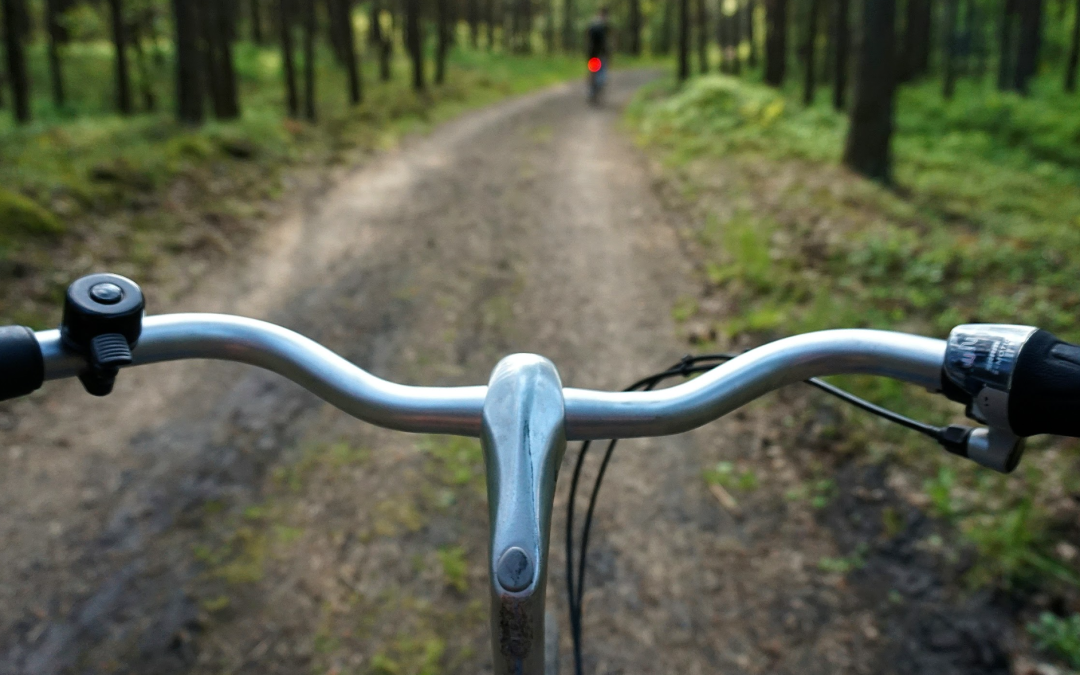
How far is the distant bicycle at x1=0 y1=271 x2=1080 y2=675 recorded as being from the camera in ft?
3.42

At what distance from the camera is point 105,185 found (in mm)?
8977

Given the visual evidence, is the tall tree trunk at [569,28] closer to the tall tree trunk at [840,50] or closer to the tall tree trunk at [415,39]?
the tall tree trunk at [415,39]

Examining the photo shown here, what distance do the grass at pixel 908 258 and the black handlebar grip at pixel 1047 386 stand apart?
3.57 metres

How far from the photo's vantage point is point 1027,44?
2145cm

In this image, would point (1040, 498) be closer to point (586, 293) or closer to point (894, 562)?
point (894, 562)

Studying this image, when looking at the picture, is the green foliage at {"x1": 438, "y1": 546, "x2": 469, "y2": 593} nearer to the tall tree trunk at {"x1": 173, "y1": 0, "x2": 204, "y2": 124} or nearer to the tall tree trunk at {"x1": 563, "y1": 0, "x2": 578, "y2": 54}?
the tall tree trunk at {"x1": 173, "y1": 0, "x2": 204, "y2": 124}

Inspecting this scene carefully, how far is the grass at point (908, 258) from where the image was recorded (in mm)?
4492

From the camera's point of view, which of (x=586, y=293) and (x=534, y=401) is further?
(x=586, y=293)

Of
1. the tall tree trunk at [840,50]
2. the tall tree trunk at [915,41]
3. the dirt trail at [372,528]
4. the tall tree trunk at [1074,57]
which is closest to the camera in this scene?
the dirt trail at [372,528]

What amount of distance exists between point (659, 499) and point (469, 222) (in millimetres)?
6023

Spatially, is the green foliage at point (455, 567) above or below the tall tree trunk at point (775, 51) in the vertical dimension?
below

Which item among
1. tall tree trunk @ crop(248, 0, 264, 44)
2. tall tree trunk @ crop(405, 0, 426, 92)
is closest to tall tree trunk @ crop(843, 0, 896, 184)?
tall tree trunk @ crop(405, 0, 426, 92)

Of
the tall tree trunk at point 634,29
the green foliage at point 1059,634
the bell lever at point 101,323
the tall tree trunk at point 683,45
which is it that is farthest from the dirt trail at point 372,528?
the tall tree trunk at point 634,29

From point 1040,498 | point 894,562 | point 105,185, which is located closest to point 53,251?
point 105,185
